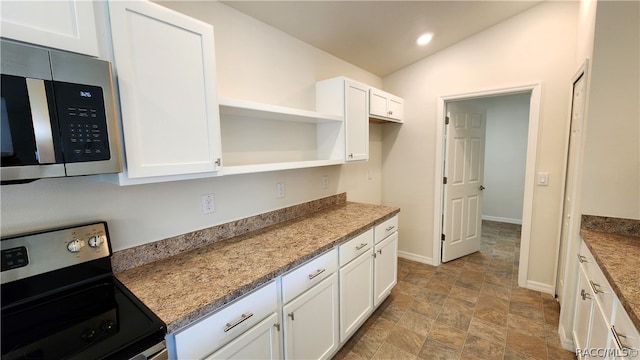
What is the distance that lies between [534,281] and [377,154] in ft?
6.94

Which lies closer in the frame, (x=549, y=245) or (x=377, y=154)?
(x=549, y=245)

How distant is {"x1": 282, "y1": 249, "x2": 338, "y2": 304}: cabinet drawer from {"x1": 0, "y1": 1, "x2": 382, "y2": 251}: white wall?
61 cm

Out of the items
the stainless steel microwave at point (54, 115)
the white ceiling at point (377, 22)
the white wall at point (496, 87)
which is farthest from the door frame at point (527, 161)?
the stainless steel microwave at point (54, 115)

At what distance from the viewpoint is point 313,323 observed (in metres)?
1.61

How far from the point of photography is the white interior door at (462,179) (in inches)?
127

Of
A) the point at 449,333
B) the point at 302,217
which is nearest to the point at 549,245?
the point at 449,333

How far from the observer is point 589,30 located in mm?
1757

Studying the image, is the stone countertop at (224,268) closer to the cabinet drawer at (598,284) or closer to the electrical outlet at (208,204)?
the electrical outlet at (208,204)

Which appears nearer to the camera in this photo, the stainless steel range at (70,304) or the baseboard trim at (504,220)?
the stainless steel range at (70,304)

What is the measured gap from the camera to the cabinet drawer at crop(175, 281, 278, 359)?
996mm

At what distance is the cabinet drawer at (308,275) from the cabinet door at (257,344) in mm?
135

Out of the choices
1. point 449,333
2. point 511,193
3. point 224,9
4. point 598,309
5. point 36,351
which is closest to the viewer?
point 36,351

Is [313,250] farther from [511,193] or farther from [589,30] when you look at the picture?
[511,193]

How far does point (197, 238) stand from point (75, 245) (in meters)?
0.56
